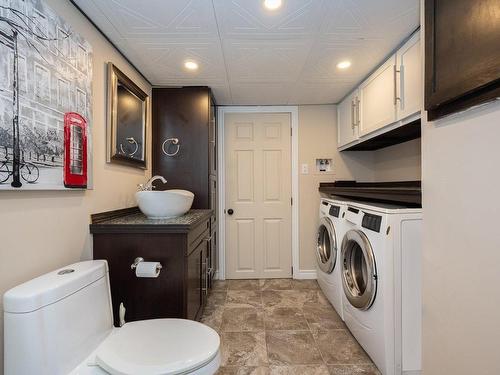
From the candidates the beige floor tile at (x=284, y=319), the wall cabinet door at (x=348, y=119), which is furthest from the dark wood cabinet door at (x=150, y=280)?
the wall cabinet door at (x=348, y=119)

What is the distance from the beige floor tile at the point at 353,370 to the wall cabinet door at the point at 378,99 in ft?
5.56

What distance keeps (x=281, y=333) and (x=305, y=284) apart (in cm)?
108

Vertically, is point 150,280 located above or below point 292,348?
above

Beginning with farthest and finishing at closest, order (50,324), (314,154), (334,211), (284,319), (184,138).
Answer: (314,154) → (184,138) → (334,211) → (284,319) → (50,324)

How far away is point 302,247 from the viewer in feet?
10.5

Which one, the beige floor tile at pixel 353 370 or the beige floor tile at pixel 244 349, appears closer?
the beige floor tile at pixel 353 370

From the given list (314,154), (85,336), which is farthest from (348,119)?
(85,336)

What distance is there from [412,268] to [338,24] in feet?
5.06

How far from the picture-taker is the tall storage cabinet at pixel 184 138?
258 cm

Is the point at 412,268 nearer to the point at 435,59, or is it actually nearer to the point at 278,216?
the point at 435,59

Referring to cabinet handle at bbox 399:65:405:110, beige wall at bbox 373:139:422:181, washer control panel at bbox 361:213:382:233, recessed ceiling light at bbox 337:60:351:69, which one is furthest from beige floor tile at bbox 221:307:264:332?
recessed ceiling light at bbox 337:60:351:69

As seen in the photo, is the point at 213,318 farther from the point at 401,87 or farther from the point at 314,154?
the point at 401,87

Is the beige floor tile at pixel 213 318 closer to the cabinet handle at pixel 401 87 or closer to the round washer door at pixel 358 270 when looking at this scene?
the round washer door at pixel 358 270

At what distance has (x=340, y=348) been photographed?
1843 millimetres
